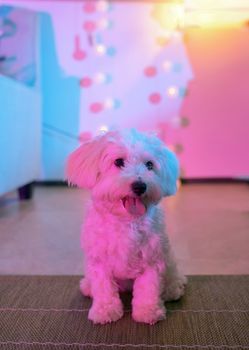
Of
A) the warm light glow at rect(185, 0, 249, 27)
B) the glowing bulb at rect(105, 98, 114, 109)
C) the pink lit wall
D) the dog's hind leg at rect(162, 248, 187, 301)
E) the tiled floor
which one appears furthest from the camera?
the glowing bulb at rect(105, 98, 114, 109)

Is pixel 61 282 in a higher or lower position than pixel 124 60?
lower

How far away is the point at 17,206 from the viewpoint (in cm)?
268

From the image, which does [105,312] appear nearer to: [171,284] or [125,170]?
[171,284]

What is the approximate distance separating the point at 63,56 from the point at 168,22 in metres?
0.92

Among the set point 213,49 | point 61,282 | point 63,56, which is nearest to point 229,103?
point 213,49

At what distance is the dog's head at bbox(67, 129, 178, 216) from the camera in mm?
1068

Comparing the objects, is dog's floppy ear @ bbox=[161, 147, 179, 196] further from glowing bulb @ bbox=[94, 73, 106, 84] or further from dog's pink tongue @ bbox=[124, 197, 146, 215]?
glowing bulb @ bbox=[94, 73, 106, 84]

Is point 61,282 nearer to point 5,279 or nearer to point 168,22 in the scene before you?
point 5,279

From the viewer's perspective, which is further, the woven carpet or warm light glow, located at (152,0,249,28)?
warm light glow, located at (152,0,249,28)

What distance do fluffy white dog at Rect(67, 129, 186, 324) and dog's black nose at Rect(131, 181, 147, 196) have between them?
33mm

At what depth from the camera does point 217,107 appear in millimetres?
3477

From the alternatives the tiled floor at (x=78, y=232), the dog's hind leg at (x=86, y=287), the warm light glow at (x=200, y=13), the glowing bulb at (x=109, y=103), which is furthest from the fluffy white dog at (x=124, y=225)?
the warm light glow at (x=200, y=13)

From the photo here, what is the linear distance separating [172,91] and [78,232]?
1.81 metres

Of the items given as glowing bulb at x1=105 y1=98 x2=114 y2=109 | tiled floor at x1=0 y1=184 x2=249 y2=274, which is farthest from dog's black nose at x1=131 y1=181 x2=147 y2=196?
glowing bulb at x1=105 y1=98 x2=114 y2=109
